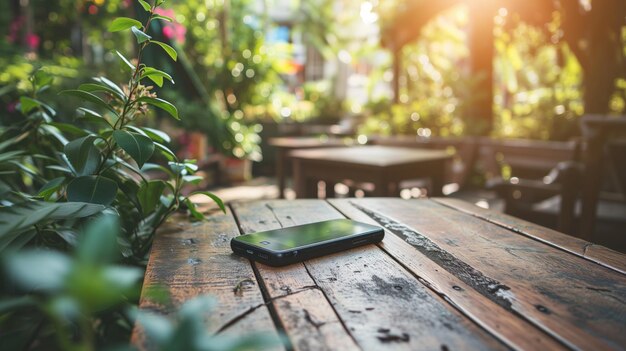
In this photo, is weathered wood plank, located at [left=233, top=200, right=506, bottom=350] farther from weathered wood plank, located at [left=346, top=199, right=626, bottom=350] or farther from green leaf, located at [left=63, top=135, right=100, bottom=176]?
green leaf, located at [left=63, top=135, right=100, bottom=176]

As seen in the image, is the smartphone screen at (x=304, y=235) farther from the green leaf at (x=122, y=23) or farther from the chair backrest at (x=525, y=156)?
the chair backrest at (x=525, y=156)

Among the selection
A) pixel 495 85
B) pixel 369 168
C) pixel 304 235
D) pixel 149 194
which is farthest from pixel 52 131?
pixel 495 85

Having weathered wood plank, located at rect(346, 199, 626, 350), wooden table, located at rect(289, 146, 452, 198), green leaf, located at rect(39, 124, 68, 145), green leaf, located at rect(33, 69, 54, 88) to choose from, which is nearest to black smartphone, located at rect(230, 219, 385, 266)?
weathered wood plank, located at rect(346, 199, 626, 350)

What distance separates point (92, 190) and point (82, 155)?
8 centimetres

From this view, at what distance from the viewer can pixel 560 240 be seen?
3.83 feet

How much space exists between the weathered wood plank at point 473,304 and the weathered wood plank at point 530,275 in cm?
2

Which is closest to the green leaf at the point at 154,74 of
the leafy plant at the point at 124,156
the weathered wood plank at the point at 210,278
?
the leafy plant at the point at 124,156

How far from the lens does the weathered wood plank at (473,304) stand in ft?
2.05

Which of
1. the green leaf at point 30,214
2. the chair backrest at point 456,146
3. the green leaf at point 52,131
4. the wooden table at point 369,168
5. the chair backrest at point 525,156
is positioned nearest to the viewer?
the green leaf at point 30,214

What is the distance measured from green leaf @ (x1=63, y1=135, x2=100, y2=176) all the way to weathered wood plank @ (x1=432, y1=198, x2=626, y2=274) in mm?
1003

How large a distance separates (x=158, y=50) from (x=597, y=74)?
3269mm

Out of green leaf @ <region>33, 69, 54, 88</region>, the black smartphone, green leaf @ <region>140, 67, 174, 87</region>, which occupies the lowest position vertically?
the black smartphone

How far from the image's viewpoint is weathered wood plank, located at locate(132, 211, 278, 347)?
2.17ft

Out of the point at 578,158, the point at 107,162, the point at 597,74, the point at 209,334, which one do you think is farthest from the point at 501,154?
the point at 209,334
